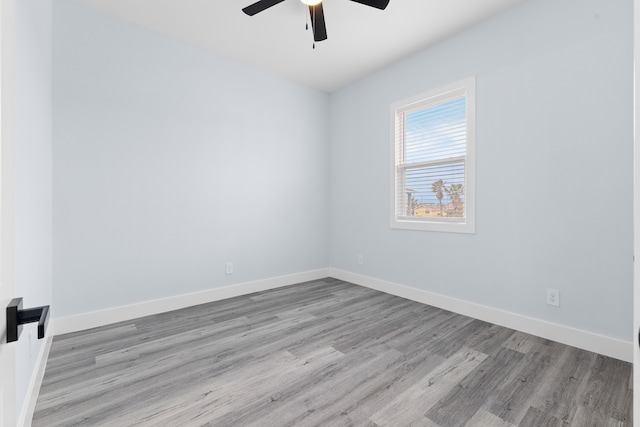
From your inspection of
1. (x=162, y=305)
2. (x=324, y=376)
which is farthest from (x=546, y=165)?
(x=162, y=305)

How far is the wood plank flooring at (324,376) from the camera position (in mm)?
1497

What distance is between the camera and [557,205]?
2275 millimetres

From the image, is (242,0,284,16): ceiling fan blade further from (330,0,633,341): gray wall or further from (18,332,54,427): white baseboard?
(18,332,54,427): white baseboard

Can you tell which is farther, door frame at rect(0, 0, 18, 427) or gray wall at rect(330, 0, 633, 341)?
gray wall at rect(330, 0, 633, 341)

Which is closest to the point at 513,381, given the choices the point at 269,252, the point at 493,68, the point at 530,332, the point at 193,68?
the point at 530,332

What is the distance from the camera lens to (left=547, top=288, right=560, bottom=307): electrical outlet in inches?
90.0

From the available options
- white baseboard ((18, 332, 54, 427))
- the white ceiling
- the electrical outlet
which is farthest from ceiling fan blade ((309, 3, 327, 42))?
white baseboard ((18, 332, 54, 427))

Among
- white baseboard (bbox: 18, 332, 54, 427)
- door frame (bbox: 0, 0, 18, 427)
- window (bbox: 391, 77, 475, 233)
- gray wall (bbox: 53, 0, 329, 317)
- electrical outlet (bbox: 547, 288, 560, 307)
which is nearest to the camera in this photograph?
door frame (bbox: 0, 0, 18, 427)

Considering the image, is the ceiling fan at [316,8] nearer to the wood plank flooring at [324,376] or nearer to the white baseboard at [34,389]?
the wood plank flooring at [324,376]

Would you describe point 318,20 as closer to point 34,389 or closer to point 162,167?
point 162,167

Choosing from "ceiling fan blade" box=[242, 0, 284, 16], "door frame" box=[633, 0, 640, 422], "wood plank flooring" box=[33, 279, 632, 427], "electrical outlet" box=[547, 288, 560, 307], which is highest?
"ceiling fan blade" box=[242, 0, 284, 16]

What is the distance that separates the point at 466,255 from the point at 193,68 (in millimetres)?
3364

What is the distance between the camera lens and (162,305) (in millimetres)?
2918

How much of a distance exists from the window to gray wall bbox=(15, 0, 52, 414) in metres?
3.10
